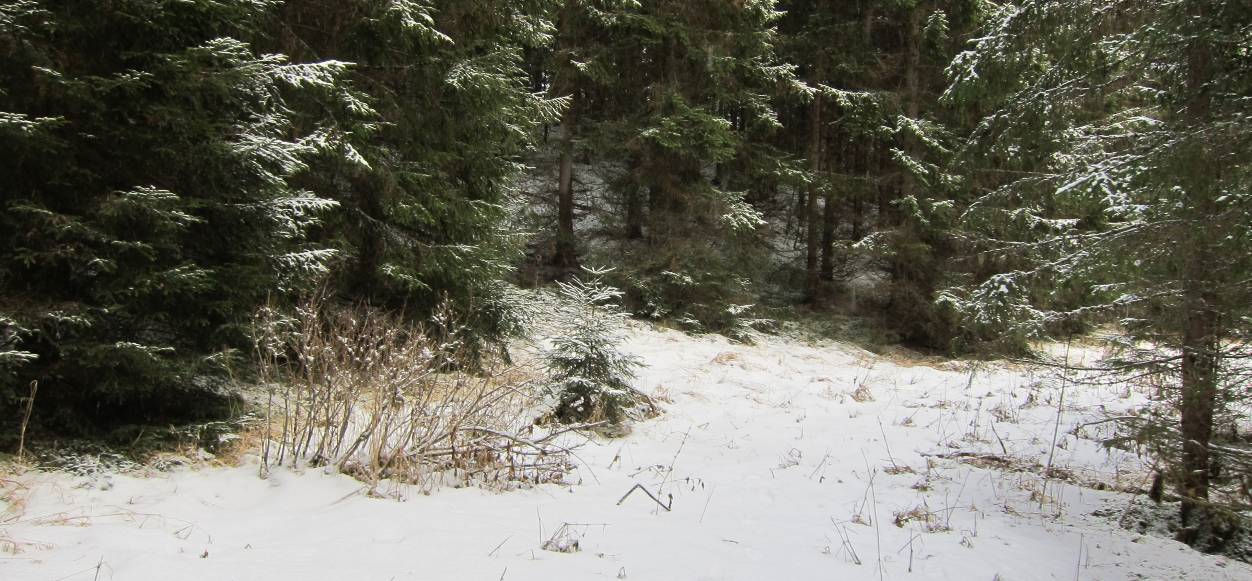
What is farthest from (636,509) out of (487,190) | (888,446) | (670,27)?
(670,27)

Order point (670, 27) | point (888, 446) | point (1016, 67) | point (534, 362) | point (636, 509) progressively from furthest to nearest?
point (670, 27) → point (534, 362) → point (888, 446) → point (1016, 67) → point (636, 509)

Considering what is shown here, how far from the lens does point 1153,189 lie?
15.7 ft

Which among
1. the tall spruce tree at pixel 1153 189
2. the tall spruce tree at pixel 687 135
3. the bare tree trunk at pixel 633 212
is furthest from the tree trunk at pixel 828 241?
the tall spruce tree at pixel 1153 189

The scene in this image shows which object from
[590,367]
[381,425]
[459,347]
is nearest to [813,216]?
[590,367]

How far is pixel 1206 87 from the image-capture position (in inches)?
178

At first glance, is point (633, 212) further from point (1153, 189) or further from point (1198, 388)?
point (1198, 388)

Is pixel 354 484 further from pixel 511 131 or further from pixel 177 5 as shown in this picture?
pixel 511 131

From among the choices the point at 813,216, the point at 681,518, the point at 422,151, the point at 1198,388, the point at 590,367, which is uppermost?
the point at 813,216

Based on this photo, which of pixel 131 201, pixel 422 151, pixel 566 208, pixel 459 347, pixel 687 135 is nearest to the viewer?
pixel 131 201

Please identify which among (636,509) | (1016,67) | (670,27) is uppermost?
(670,27)

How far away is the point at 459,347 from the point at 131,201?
12.2 ft

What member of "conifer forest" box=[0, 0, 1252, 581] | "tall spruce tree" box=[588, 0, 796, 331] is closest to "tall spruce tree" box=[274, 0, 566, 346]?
"conifer forest" box=[0, 0, 1252, 581]

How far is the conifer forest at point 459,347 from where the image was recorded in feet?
13.2

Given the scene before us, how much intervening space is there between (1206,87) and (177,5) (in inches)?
284
